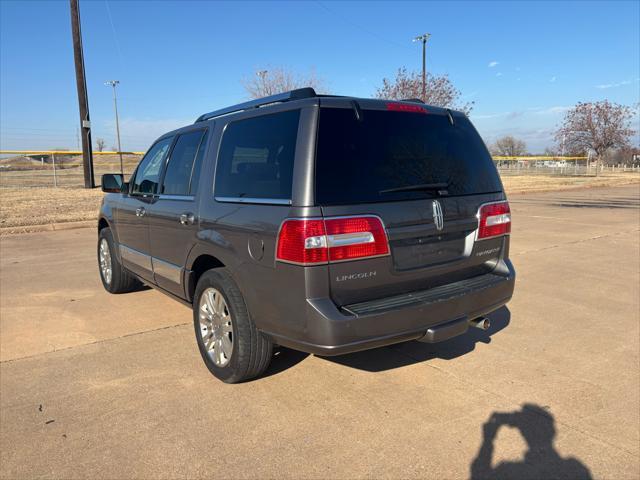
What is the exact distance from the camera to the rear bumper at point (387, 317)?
279 cm

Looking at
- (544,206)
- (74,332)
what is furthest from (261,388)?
(544,206)

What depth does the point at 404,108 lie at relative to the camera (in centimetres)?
334

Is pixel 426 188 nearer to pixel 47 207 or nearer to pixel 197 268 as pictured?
pixel 197 268

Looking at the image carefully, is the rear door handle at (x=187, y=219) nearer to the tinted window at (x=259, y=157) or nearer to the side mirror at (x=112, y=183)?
the tinted window at (x=259, y=157)

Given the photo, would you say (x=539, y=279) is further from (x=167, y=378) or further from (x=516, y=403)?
(x=167, y=378)

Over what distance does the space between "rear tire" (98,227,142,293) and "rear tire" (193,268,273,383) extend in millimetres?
2189

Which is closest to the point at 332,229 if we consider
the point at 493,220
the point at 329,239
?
the point at 329,239

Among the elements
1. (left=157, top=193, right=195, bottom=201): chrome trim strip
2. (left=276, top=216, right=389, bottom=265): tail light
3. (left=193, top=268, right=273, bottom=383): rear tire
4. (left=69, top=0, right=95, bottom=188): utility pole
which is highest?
(left=69, top=0, right=95, bottom=188): utility pole

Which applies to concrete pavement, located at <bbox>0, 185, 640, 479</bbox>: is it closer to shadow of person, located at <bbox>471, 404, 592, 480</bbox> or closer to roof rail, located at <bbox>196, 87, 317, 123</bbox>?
shadow of person, located at <bbox>471, 404, 592, 480</bbox>

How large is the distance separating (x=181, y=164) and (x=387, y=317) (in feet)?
7.75

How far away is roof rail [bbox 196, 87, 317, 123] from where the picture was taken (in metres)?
3.20

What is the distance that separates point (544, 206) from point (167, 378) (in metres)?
15.9

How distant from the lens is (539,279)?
21.5 ft

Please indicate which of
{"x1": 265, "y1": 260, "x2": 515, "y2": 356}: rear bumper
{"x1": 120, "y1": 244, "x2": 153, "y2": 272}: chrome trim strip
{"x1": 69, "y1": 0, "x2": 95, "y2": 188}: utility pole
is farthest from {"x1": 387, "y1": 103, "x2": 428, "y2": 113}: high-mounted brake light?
{"x1": 69, "y1": 0, "x2": 95, "y2": 188}: utility pole
